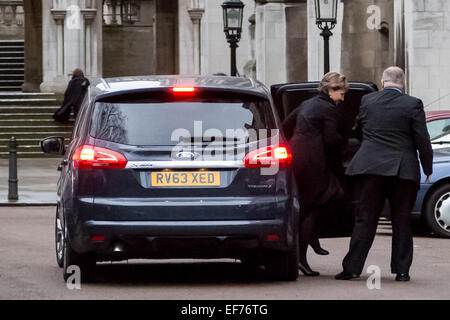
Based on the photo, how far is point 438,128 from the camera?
17141 millimetres

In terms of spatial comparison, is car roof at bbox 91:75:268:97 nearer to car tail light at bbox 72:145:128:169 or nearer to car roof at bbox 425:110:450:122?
car tail light at bbox 72:145:128:169

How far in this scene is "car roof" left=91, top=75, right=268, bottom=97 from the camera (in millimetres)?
10875

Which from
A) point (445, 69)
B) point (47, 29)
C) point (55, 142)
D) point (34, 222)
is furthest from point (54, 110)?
point (55, 142)

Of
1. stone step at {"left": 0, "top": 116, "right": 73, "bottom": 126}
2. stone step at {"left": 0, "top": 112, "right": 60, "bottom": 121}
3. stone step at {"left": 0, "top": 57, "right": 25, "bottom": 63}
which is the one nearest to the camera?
stone step at {"left": 0, "top": 116, "right": 73, "bottom": 126}

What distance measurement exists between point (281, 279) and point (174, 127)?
4.97 feet

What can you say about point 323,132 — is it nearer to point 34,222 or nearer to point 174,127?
point 174,127

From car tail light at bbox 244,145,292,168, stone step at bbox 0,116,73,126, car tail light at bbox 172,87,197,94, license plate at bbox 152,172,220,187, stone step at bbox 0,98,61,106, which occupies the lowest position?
stone step at bbox 0,116,73,126

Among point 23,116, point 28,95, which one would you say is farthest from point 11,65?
point 23,116

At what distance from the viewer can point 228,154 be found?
10.7 meters

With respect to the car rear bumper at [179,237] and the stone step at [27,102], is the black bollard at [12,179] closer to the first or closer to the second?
the car rear bumper at [179,237]

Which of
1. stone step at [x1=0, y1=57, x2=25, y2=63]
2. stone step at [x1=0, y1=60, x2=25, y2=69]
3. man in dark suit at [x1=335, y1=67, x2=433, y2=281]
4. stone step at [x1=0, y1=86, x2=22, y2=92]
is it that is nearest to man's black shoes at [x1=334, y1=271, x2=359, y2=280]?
man in dark suit at [x1=335, y1=67, x2=433, y2=281]

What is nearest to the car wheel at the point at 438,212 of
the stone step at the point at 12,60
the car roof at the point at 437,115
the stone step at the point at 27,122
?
the car roof at the point at 437,115

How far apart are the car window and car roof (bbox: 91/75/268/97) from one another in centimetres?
600

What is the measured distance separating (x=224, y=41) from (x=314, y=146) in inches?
1287
